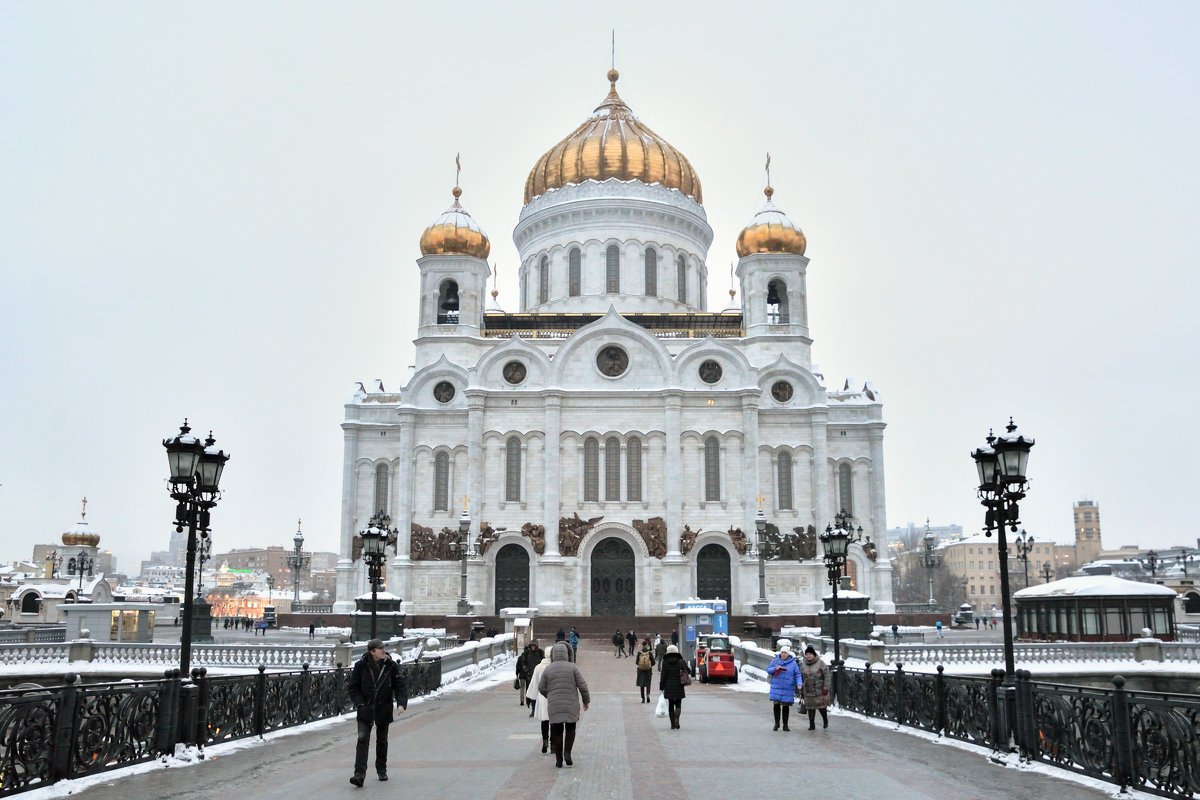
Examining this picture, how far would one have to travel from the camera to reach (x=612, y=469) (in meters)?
49.0

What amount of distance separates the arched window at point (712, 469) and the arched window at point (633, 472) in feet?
10.2

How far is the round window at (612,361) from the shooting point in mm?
49906

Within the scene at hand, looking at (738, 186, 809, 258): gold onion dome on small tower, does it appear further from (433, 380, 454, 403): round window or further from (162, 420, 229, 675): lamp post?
(162, 420, 229, 675): lamp post

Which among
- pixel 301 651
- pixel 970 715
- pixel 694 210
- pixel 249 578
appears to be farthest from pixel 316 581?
pixel 970 715

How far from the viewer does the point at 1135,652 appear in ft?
84.9

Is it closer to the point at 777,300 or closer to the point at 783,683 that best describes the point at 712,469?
the point at 777,300

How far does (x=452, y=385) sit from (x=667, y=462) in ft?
36.8

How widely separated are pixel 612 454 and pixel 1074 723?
38165 mm

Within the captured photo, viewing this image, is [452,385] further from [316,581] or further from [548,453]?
[316,581]

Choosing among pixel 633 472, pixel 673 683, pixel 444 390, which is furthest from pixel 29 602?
pixel 673 683

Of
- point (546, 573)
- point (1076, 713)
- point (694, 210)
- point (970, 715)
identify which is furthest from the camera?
point (694, 210)

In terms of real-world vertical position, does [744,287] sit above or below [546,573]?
above

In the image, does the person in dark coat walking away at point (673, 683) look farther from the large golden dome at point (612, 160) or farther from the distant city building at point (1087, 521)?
the distant city building at point (1087, 521)

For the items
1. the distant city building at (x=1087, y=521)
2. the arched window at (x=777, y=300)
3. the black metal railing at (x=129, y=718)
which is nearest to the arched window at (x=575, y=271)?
the arched window at (x=777, y=300)
